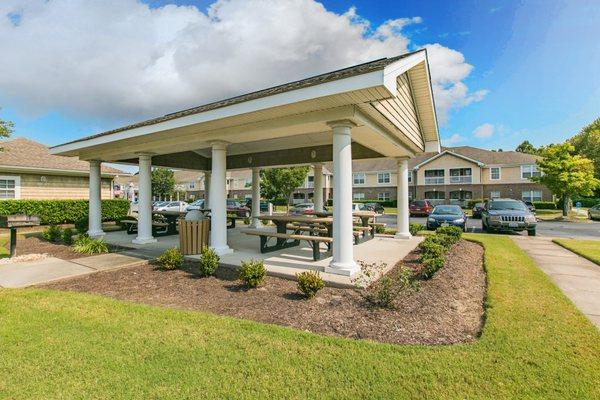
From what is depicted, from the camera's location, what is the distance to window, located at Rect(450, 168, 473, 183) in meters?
41.6

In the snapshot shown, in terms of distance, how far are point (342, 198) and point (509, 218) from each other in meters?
11.9

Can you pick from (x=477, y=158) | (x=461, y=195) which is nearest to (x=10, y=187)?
(x=461, y=195)

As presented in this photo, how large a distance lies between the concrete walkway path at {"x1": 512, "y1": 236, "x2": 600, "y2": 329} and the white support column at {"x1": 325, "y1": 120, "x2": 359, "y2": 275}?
3.53 metres

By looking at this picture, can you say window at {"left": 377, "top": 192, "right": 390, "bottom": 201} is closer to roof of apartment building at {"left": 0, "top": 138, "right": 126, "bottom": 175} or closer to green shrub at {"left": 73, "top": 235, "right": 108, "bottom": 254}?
roof of apartment building at {"left": 0, "top": 138, "right": 126, "bottom": 175}

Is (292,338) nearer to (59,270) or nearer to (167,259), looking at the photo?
(167,259)

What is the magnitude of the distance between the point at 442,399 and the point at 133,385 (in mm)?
2646

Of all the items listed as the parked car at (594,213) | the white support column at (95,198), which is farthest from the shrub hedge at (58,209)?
the parked car at (594,213)

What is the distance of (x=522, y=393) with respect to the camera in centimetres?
268

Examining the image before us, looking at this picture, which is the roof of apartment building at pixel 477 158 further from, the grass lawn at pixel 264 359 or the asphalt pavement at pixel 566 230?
the grass lawn at pixel 264 359

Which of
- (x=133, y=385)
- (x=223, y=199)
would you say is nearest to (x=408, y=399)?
(x=133, y=385)

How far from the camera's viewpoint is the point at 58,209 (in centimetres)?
1817

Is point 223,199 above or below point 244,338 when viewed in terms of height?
above

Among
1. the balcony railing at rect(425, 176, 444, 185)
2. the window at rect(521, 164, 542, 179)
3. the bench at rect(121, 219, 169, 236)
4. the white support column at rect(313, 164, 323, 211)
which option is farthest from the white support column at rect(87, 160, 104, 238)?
the window at rect(521, 164, 542, 179)

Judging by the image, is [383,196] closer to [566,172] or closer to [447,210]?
[566,172]
